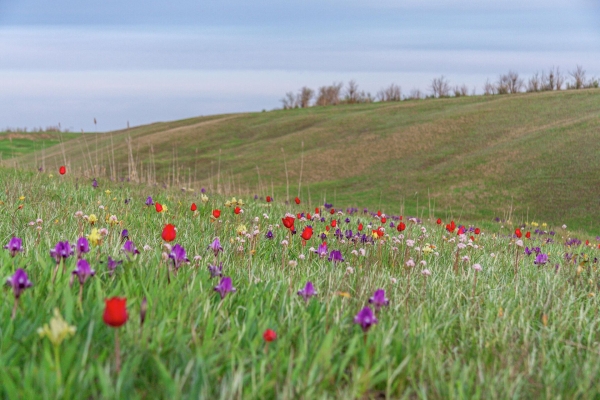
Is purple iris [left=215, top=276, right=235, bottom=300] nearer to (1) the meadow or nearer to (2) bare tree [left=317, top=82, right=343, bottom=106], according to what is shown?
(1) the meadow

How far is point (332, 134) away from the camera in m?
32.4

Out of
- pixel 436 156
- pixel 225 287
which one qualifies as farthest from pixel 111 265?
pixel 436 156

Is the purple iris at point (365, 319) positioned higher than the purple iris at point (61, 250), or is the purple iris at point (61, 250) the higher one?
the purple iris at point (61, 250)

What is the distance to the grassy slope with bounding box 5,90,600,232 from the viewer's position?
58.4ft

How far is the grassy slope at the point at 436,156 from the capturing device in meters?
17.8

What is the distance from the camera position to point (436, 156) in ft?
78.9

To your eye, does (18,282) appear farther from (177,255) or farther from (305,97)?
(305,97)

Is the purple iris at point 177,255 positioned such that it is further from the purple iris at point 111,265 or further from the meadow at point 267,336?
the purple iris at point 111,265

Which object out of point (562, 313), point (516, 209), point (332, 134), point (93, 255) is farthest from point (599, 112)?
point (93, 255)

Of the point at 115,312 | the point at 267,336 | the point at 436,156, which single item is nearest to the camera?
the point at 115,312

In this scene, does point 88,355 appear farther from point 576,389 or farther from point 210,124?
point 210,124

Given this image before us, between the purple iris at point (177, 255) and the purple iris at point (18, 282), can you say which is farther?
the purple iris at point (177, 255)

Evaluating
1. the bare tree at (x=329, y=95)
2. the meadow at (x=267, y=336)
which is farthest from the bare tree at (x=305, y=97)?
the meadow at (x=267, y=336)

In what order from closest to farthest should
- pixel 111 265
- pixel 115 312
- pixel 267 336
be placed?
pixel 115 312, pixel 267 336, pixel 111 265
